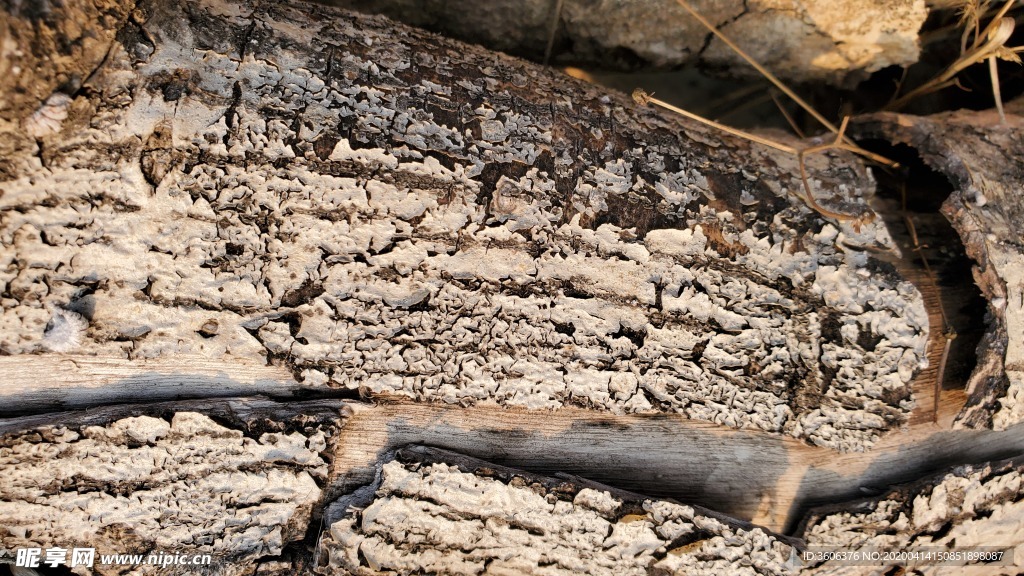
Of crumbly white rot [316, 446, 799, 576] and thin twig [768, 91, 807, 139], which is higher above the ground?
thin twig [768, 91, 807, 139]

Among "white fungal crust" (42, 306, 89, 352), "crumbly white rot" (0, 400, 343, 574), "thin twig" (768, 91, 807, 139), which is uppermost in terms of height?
"thin twig" (768, 91, 807, 139)

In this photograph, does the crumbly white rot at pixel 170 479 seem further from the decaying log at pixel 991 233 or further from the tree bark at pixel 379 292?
the decaying log at pixel 991 233

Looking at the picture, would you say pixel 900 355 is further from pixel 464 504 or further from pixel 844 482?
pixel 464 504

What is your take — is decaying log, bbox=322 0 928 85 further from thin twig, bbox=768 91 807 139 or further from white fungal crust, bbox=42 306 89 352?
white fungal crust, bbox=42 306 89 352

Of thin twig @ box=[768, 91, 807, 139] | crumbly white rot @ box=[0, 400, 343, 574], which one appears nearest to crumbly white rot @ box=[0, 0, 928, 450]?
crumbly white rot @ box=[0, 400, 343, 574]

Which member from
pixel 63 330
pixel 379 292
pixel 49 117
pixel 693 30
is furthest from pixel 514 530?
pixel 693 30

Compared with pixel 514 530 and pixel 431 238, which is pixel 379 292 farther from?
pixel 514 530

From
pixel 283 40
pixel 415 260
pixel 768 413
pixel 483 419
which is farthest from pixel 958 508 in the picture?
pixel 283 40

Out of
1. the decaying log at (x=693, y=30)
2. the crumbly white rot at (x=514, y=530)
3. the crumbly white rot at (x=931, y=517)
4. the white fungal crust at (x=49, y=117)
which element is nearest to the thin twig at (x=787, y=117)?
the decaying log at (x=693, y=30)
